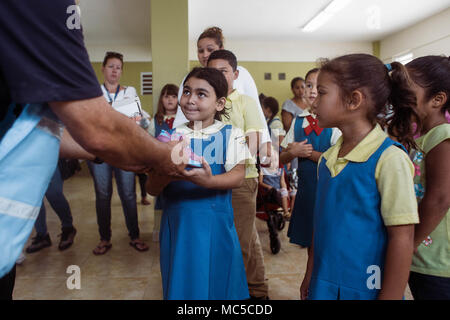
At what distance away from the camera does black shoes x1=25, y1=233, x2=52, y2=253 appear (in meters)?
3.04

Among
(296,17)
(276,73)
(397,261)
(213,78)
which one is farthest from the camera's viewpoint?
(276,73)

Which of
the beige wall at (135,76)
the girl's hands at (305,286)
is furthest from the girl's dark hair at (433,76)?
the beige wall at (135,76)

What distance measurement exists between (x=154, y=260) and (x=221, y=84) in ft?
6.32

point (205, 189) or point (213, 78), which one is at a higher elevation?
point (213, 78)

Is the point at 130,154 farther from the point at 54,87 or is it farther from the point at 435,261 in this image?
the point at 435,261

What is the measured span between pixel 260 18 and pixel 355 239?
263 inches

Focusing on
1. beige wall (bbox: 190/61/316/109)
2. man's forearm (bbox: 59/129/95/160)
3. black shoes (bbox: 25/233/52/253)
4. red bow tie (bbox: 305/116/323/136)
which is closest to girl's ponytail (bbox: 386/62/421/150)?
red bow tie (bbox: 305/116/323/136)

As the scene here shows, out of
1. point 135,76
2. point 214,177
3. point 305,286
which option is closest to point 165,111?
point 214,177

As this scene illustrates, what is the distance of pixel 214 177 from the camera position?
3.88ft

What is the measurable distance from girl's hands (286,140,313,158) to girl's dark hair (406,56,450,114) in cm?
81

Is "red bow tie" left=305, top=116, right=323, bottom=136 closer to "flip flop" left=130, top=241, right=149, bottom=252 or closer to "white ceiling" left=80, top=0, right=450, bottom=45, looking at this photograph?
"flip flop" left=130, top=241, right=149, bottom=252

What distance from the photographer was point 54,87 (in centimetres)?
62

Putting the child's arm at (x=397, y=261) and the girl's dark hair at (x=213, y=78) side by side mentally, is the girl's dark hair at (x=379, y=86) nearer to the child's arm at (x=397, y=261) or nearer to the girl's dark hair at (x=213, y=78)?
the child's arm at (x=397, y=261)

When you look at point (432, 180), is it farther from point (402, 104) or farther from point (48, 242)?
point (48, 242)
